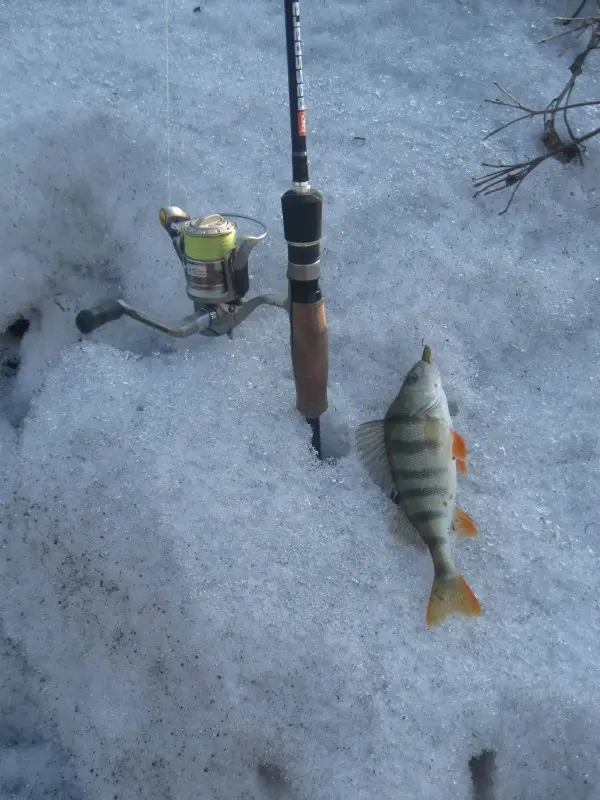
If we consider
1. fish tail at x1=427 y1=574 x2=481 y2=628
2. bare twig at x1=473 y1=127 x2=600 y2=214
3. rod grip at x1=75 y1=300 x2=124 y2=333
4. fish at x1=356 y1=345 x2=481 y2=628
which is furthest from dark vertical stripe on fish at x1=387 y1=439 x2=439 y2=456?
bare twig at x1=473 y1=127 x2=600 y2=214

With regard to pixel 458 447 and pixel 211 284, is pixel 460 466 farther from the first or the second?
pixel 211 284

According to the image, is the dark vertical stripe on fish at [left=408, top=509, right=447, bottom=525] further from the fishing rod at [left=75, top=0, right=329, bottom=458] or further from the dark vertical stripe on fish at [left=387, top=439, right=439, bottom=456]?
the fishing rod at [left=75, top=0, right=329, bottom=458]

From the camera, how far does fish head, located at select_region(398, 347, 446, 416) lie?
6.98 ft

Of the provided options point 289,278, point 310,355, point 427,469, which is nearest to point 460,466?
point 427,469

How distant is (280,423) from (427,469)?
2.00ft

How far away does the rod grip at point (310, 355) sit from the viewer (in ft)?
6.93

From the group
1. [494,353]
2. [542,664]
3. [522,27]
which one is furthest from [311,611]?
[522,27]

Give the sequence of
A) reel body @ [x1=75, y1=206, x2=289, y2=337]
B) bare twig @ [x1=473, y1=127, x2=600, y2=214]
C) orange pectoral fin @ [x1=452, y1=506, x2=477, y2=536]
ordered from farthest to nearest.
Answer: bare twig @ [x1=473, y1=127, x2=600, y2=214] → reel body @ [x1=75, y1=206, x2=289, y2=337] → orange pectoral fin @ [x1=452, y1=506, x2=477, y2=536]

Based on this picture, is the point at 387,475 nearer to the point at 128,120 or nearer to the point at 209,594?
the point at 209,594

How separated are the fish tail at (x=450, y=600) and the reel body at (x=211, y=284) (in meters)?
1.10

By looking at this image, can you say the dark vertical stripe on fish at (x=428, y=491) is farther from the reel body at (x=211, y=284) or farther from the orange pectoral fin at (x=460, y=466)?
the reel body at (x=211, y=284)

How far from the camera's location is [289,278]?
2088 millimetres

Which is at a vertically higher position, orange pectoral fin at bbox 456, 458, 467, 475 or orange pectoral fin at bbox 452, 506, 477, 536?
orange pectoral fin at bbox 456, 458, 467, 475

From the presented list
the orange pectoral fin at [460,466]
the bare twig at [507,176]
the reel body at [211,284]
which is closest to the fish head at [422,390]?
the orange pectoral fin at [460,466]
